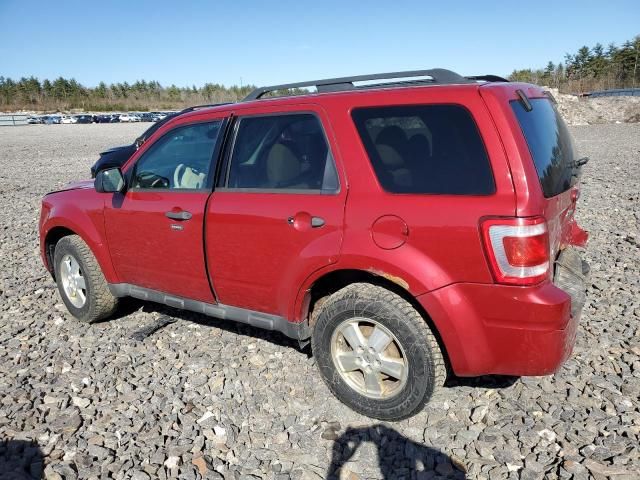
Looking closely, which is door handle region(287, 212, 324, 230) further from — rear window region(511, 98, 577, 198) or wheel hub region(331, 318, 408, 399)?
rear window region(511, 98, 577, 198)

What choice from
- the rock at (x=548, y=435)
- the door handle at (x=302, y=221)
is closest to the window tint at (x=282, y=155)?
the door handle at (x=302, y=221)

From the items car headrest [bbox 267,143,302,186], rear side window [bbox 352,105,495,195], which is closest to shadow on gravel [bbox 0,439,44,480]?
car headrest [bbox 267,143,302,186]

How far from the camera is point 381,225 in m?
2.76

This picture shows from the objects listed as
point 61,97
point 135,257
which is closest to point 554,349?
point 135,257

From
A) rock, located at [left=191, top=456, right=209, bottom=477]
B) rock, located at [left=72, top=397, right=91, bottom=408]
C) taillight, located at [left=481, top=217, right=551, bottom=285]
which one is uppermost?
taillight, located at [left=481, top=217, right=551, bottom=285]

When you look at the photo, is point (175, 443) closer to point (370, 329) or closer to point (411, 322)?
point (370, 329)

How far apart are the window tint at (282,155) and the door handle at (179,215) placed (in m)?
0.38

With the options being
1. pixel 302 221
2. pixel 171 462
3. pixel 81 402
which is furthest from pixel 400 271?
pixel 81 402

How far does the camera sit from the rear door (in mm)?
2988

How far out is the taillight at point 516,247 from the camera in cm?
245

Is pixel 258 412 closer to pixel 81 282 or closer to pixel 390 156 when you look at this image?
pixel 390 156

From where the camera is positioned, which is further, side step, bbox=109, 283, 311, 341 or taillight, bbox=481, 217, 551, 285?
side step, bbox=109, 283, 311, 341

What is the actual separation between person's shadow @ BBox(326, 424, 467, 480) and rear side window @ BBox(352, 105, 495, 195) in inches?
55.8

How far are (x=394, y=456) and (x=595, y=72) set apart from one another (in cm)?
8460
